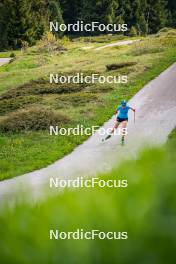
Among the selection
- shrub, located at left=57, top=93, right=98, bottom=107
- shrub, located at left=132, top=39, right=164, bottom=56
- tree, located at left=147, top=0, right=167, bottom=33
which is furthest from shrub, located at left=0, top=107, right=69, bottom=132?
shrub, located at left=132, top=39, right=164, bottom=56

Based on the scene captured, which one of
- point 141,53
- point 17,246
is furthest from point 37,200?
point 141,53

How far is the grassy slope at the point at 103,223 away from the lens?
935 millimetres

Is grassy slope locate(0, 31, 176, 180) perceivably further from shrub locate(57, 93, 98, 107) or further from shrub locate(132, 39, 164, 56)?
shrub locate(57, 93, 98, 107)

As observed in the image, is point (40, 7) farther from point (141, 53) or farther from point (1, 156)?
point (1, 156)

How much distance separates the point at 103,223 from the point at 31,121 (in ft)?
62.0

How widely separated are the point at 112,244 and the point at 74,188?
0.24 metres

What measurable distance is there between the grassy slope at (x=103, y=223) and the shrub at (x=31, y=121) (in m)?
17.8

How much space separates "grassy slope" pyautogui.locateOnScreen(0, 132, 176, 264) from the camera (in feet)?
3.07

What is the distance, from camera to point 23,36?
35375 mm

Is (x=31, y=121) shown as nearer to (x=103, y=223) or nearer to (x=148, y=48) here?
(x=148, y=48)

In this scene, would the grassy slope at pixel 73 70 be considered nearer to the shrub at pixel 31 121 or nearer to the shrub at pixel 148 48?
the shrub at pixel 148 48

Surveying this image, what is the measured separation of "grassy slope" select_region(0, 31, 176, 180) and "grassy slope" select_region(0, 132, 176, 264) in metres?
13.2

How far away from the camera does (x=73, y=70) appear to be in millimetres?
23984

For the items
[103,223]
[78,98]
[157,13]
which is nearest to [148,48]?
[157,13]
